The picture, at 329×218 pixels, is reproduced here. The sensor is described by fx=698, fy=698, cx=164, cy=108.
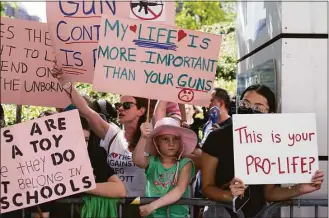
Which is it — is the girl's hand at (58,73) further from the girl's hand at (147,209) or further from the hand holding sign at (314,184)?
the hand holding sign at (314,184)

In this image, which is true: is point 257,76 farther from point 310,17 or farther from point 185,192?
point 185,192

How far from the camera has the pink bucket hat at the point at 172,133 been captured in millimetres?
4977

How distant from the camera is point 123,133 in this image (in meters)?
5.42

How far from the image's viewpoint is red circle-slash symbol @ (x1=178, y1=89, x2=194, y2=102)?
5.09m

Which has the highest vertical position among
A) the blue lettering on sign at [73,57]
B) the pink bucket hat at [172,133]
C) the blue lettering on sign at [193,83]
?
the blue lettering on sign at [73,57]

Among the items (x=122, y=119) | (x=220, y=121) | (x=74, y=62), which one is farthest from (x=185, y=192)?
(x=220, y=121)

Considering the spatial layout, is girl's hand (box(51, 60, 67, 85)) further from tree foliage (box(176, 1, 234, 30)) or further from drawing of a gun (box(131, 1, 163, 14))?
tree foliage (box(176, 1, 234, 30))

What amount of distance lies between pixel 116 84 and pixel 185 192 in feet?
3.00

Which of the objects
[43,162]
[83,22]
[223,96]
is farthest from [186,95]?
[223,96]

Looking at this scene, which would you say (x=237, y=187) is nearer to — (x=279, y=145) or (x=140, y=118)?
(x=279, y=145)

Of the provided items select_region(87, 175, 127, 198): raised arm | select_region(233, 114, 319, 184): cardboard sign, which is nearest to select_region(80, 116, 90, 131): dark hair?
select_region(87, 175, 127, 198): raised arm

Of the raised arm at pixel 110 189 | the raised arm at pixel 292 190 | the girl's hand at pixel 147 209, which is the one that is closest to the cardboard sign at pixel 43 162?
the raised arm at pixel 110 189

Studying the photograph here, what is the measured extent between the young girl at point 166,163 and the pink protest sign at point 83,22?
89cm

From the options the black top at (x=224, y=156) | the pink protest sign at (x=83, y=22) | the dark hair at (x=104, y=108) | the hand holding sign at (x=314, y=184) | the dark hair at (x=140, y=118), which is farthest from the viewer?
the dark hair at (x=104, y=108)
